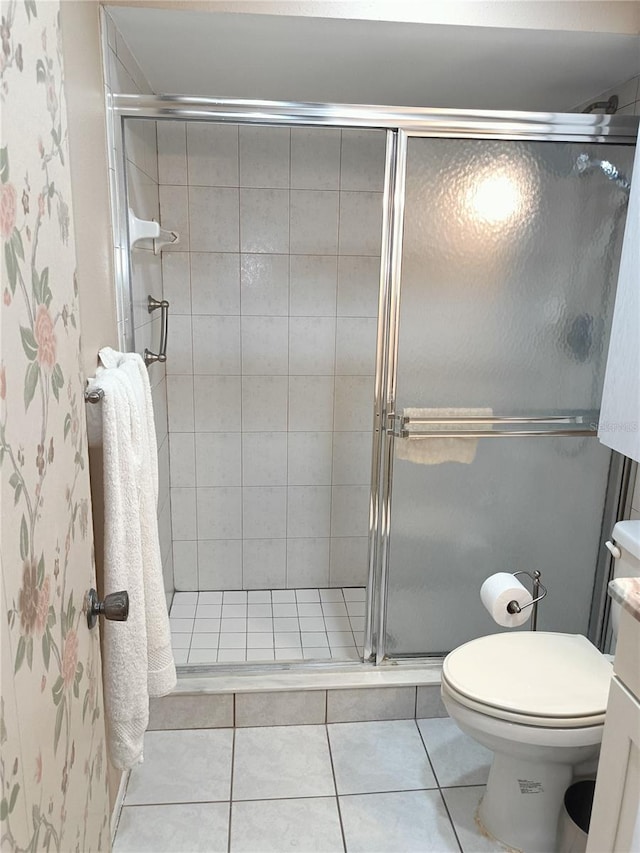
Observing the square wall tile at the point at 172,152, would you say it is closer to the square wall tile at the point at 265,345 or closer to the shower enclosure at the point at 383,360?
the shower enclosure at the point at 383,360

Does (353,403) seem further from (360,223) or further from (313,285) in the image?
(360,223)

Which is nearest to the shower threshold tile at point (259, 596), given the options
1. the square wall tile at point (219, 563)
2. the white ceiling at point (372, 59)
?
the square wall tile at point (219, 563)

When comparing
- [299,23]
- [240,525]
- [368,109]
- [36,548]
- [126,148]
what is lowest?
[240,525]

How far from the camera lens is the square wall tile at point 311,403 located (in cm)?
284

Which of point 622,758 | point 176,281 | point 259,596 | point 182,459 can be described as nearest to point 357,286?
point 176,281

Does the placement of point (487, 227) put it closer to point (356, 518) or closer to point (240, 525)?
point (356, 518)

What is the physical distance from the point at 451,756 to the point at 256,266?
1987 millimetres

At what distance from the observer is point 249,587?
3.01 metres

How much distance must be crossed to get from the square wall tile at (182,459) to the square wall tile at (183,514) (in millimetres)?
43

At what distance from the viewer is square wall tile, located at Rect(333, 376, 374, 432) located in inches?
112

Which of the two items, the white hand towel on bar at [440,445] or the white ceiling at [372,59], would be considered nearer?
the white ceiling at [372,59]

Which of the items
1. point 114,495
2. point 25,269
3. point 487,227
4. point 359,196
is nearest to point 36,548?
point 25,269

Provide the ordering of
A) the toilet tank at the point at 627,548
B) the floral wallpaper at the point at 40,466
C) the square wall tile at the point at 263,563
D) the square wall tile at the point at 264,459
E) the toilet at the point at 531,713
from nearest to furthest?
1. the floral wallpaper at the point at 40,466
2. the toilet at the point at 531,713
3. the toilet tank at the point at 627,548
4. the square wall tile at the point at 264,459
5. the square wall tile at the point at 263,563

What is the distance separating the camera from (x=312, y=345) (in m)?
2.80
